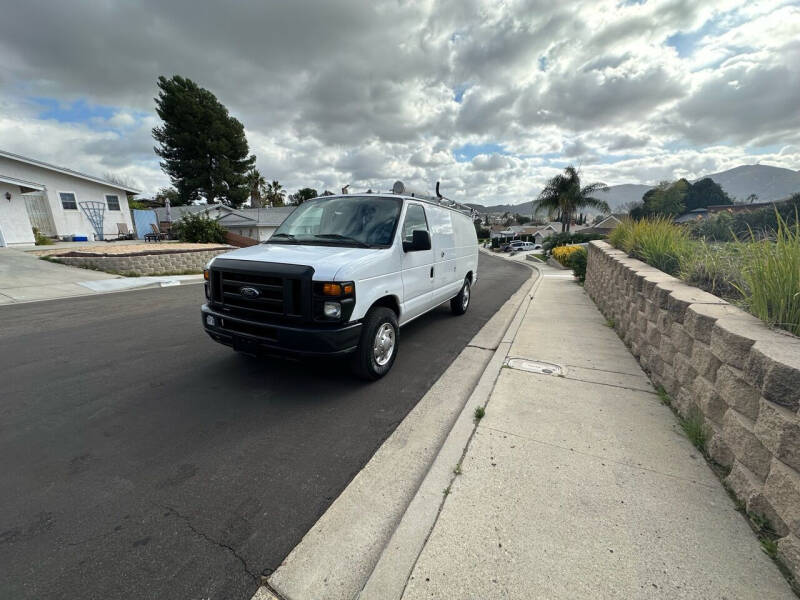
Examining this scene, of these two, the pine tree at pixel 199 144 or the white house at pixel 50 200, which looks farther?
the pine tree at pixel 199 144

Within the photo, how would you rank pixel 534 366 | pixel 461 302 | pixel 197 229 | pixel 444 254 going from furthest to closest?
pixel 197 229
pixel 461 302
pixel 444 254
pixel 534 366

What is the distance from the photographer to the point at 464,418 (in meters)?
3.00

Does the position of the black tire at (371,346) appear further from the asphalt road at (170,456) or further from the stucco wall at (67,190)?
the stucco wall at (67,190)

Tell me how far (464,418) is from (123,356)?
178 inches

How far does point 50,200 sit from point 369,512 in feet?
87.0

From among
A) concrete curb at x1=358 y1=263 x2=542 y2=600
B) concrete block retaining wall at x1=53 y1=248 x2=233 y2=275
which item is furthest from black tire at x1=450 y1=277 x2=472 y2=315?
concrete block retaining wall at x1=53 y1=248 x2=233 y2=275

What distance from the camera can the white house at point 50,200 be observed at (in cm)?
1538

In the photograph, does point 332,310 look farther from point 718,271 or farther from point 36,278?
point 36,278

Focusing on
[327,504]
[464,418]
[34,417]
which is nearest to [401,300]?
[464,418]

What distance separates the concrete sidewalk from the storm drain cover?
0.69 metres

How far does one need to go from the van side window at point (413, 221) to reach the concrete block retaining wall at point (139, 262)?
38.2ft

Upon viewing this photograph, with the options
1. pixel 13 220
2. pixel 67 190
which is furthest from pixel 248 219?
pixel 13 220

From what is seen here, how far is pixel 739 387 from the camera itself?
2.08 meters

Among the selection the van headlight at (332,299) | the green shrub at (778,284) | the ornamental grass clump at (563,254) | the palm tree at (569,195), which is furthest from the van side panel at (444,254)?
the palm tree at (569,195)
